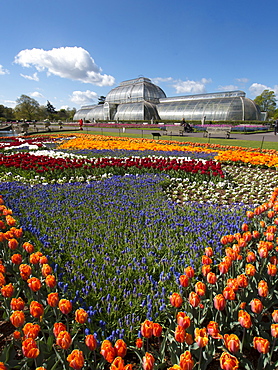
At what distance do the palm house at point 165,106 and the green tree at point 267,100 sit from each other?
3411cm

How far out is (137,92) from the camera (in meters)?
65.3

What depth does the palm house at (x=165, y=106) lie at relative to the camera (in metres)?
43.9

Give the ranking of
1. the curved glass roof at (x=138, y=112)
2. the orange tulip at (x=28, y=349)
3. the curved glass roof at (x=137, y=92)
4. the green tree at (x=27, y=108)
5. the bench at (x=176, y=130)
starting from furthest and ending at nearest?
the green tree at (x=27, y=108), the curved glass roof at (x=137, y=92), the curved glass roof at (x=138, y=112), the bench at (x=176, y=130), the orange tulip at (x=28, y=349)

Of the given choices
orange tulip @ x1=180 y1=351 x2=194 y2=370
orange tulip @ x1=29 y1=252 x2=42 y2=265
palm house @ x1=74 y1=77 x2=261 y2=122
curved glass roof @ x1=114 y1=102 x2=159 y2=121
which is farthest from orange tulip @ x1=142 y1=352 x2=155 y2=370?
curved glass roof @ x1=114 y1=102 x2=159 y2=121

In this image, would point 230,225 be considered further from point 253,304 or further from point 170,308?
point 253,304

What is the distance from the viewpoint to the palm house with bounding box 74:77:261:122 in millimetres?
43938

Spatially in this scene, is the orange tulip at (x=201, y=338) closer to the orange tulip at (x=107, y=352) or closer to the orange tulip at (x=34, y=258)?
the orange tulip at (x=107, y=352)

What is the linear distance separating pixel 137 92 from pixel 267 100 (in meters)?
42.4

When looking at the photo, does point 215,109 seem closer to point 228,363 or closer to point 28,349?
point 228,363

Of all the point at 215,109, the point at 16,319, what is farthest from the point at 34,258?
the point at 215,109

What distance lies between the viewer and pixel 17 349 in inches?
75.1

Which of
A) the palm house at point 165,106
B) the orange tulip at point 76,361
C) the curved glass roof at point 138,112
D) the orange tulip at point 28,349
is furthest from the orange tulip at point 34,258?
the curved glass roof at point 138,112

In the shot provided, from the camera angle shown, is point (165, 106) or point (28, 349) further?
point (165, 106)

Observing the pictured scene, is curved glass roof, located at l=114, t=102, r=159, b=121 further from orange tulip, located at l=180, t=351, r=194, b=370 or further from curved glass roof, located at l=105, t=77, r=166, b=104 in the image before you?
orange tulip, located at l=180, t=351, r=194, b=370
